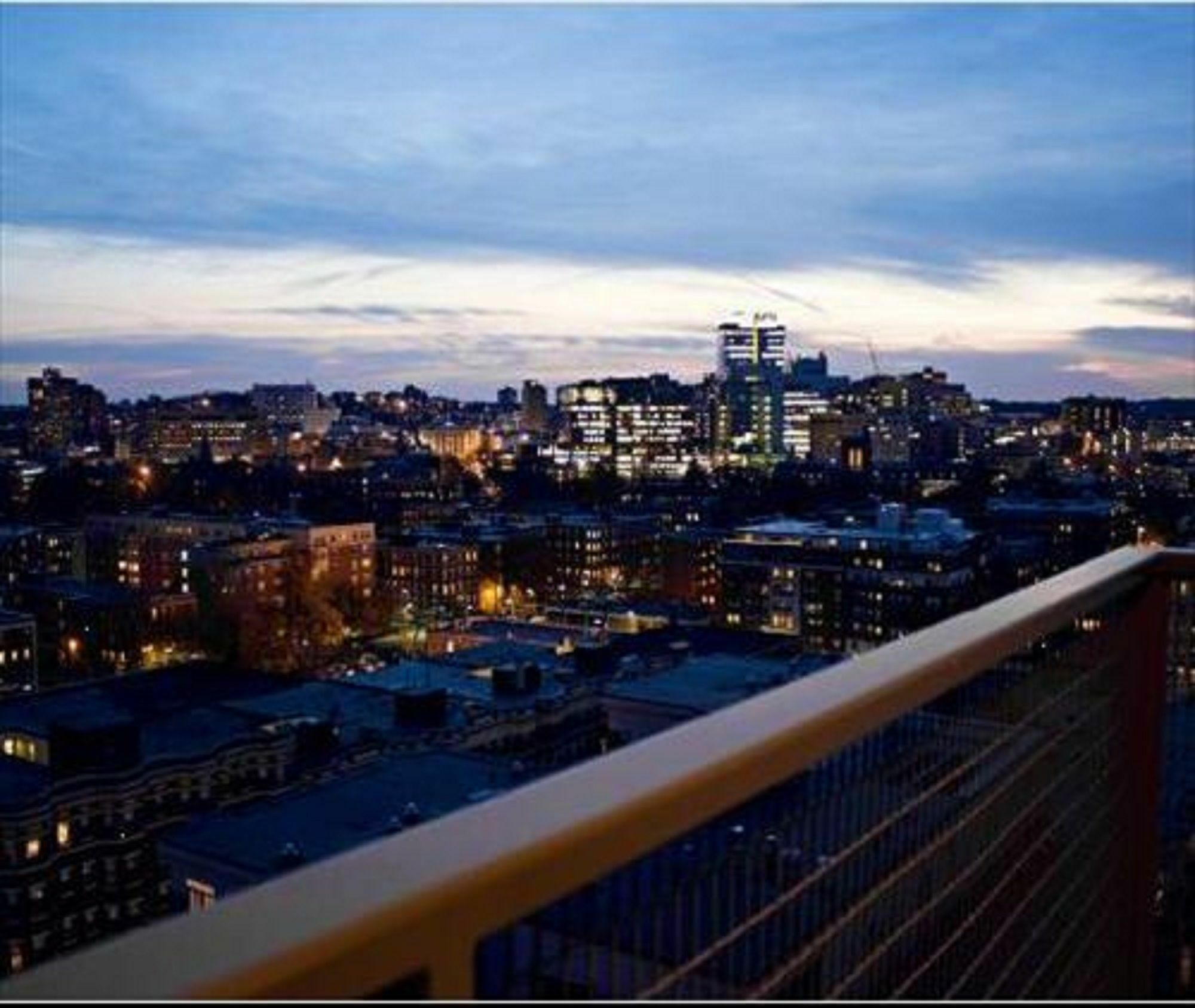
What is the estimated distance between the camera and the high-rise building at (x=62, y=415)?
75938mm

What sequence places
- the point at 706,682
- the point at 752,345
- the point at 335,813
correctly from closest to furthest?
the point at 335,813 → the point at 706,682 → the point at 752,345

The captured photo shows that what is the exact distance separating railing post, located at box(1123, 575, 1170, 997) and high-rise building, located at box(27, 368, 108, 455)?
255 feet

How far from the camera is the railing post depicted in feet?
6.63

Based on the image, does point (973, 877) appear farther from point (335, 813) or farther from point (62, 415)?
point (62, 415)

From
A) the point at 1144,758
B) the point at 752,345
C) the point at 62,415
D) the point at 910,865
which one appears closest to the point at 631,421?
the point at 752,345

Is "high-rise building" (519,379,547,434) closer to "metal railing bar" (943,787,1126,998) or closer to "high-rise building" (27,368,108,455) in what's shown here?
"high-rise building" (27,368,108,455)

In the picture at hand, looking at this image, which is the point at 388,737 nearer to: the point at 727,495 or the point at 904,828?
the point at 904,828

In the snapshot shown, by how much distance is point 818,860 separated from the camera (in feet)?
3.56

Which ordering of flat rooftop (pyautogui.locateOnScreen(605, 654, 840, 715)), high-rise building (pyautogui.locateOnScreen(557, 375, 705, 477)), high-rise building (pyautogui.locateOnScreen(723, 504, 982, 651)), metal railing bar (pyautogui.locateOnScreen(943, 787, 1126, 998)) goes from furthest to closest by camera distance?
high-rise building (pyautogui.locateOnScreen(557, 375, 705, 477))
high-rise building (pyautogui.locateOnScreen(723, 504, 982, 651))
flat rooftop (pyautogui.locateOnScreen(605, 654, 840, 715))
metal railing bar (pyautogui.locateOnScreen(943, 787, 1126, 998))

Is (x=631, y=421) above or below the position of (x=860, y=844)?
above

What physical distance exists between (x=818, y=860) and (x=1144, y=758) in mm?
1206

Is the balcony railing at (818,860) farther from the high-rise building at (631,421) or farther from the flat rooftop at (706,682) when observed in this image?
the high-rise building at (631,421)

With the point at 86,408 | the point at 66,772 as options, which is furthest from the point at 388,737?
the point at 86,408

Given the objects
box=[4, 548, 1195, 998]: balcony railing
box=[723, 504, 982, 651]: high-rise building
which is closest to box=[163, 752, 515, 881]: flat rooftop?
box=[4, 548, 1195, 998]: balcony railing
